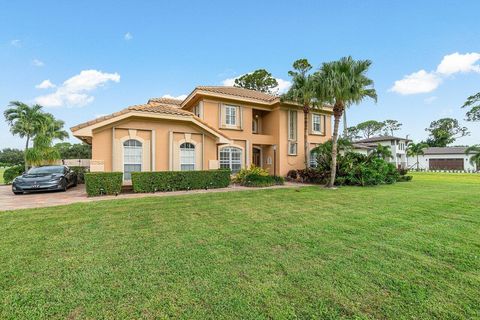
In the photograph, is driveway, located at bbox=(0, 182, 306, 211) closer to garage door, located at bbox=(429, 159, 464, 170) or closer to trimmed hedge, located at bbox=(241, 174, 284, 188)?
trimmed hedge, located at bbox=(241, 174, 284, 188)

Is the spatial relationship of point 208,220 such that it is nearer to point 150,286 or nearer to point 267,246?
point 267,246

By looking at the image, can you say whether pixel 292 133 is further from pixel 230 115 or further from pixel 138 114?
pixel 138 114

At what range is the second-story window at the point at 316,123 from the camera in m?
19.2

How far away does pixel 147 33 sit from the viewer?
14898 millimetres

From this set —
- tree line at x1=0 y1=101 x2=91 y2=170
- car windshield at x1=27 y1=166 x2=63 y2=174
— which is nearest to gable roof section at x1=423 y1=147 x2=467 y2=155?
car windshield at x1=27 y1=166 x2=63 y2=174

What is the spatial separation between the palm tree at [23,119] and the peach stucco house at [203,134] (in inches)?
612

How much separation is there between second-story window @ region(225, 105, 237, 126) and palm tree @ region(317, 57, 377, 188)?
6.28m

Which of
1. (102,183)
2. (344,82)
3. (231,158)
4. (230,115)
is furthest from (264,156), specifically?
(102,183)

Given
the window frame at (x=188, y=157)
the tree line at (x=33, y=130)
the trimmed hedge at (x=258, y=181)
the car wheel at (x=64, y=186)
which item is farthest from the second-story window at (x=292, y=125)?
the tree line at (x=33, y=130)

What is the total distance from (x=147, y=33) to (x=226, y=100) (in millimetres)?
6863

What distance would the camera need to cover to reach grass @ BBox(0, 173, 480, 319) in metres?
2.49

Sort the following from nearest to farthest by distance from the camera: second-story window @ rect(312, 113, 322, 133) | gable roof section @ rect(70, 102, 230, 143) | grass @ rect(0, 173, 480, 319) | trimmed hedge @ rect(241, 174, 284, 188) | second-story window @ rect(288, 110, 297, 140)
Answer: grass @ rect(0, 173, 480, 319) → gable roof section @ rect(70, 102, 230, 143) → trimmed hedge @ rect(241, 174, 284, 188) → second-story window @ rect(288, 110, 297, 140) → second-story window @ rect(312, 113, 322, 133)

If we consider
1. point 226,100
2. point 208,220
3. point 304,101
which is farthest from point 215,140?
point 208,220

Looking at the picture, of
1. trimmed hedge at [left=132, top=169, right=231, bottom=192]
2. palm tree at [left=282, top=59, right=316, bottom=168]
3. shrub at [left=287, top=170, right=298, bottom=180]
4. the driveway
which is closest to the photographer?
the driveway
